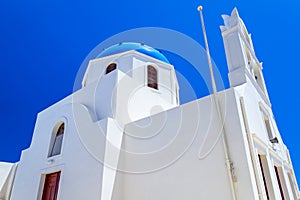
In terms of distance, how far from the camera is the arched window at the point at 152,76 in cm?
1080

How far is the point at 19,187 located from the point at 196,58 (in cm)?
870

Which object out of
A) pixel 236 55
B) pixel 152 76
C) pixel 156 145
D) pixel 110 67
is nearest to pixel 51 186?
pixel 156 145

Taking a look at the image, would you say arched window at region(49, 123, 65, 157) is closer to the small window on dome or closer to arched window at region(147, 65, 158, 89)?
the small window on dome

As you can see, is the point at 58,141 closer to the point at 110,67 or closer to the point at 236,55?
the point at 110,67

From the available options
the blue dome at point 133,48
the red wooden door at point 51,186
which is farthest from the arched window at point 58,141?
the blue dome at point 133,48

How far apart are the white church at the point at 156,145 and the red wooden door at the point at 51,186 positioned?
0.12 feet

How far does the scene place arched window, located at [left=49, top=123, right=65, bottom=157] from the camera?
883 centimetres

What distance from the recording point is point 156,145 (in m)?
6.94

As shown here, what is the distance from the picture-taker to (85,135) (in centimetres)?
780

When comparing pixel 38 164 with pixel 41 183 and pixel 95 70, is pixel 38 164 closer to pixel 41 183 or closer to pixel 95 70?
pixel 41 183

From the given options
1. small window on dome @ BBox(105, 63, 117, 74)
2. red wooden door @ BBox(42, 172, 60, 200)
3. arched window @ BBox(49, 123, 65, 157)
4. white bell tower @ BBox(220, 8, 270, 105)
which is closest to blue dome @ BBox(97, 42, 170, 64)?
small window on dome @ BBox(105, 63, 117, 74)

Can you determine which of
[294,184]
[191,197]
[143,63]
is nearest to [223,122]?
[191,197]

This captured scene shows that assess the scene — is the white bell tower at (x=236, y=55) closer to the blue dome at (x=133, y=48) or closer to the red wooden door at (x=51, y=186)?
the blue dome at (x=133, y=48)

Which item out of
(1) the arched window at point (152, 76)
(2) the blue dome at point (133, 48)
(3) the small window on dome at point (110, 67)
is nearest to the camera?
(1) the arched window at point (152, 76)
